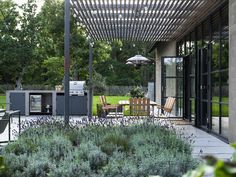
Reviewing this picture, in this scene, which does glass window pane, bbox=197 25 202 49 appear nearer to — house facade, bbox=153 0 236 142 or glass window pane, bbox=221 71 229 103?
house facade, bbox=153 0 236 142

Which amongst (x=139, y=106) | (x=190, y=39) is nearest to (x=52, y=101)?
(x=139, y=106)

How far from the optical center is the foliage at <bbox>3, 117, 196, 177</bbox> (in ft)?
14.0

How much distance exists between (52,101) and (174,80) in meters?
5.03

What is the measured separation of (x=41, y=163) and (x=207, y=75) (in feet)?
23.9

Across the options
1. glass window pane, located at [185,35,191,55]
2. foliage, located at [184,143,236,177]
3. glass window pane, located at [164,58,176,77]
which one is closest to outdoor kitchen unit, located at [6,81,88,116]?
glass window pane, located at [164,58,176,77]

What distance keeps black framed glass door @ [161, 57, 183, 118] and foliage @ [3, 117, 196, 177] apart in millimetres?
9091

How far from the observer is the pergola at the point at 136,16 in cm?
988

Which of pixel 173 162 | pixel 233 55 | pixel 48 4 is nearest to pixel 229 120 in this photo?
pixel 233 55

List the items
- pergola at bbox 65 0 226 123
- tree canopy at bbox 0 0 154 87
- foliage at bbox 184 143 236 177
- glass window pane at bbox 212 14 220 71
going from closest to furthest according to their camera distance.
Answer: foliage at bbox 184 143 236 177
glass window pane at bbox 212 14 220 71
pergola at bbox 65 0 226 123
tree canopy at bbox 0 0 154 87

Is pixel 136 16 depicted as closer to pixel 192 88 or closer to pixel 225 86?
pixel 192 88

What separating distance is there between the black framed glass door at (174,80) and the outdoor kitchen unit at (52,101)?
330 cm

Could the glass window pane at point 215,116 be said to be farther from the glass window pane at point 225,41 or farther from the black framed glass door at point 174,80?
the black framed glass door at point 174,80

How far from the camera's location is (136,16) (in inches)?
462

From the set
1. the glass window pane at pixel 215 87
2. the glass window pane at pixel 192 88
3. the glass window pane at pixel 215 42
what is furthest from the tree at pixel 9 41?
the glass window pane at pixel 215 87
